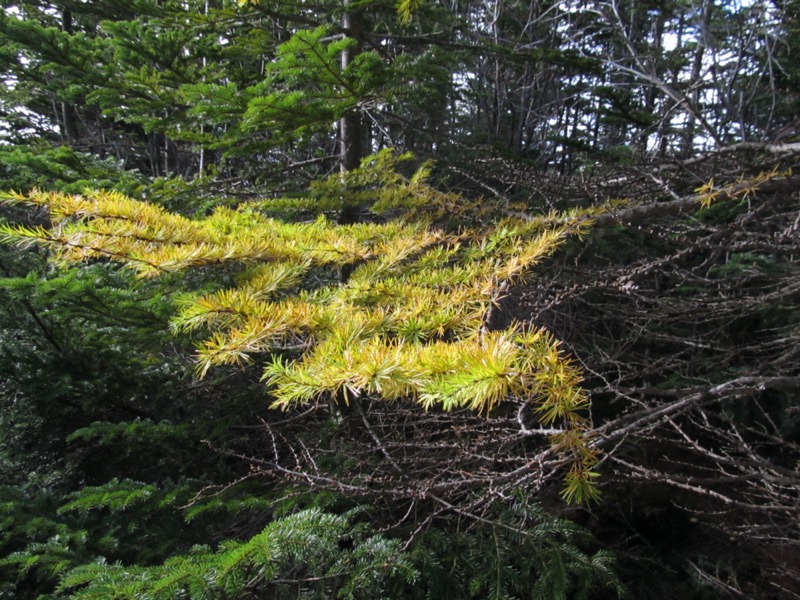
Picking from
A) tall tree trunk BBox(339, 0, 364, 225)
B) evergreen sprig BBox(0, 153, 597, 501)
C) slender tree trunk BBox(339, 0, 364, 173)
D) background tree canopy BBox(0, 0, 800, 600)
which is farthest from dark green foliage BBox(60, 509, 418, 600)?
slender tree trunk BBox(339, 0, 364, 173)

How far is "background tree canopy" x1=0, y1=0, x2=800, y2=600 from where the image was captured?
150cm

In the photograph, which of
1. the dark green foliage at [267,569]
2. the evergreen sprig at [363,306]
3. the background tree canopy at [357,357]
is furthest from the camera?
the dark green foliage at [267,569]

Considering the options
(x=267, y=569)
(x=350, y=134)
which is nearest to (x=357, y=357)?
(x=267, y=569)

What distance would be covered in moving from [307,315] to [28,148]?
4443 millimetres

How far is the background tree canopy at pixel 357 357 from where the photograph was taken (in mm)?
1504

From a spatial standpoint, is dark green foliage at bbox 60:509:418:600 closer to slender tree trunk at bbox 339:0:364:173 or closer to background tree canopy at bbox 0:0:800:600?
background tree canopy at bbox 0:0:800:600

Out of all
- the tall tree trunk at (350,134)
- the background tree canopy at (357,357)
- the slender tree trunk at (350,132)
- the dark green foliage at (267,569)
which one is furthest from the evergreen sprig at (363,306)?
the slender tree trunk at (350,132)

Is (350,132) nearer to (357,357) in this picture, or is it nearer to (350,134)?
(350,134)

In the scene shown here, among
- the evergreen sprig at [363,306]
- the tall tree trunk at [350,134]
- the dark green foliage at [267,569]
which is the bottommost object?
the dark green foliage at [267,569]

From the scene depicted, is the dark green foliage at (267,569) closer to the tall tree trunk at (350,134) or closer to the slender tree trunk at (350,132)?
Result: the tall tree trunk at (350,134)

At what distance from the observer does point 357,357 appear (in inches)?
44.1

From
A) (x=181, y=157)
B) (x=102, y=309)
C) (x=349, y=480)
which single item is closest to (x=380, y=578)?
(x=349, y=480)

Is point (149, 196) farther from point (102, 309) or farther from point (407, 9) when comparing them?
point (407, 9)

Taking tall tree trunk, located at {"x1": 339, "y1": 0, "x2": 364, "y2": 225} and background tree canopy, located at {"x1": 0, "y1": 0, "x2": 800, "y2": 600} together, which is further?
tall tree trunk, located at {"x1": 339, "y1": 0, "x2": 364, "y2": 225}
